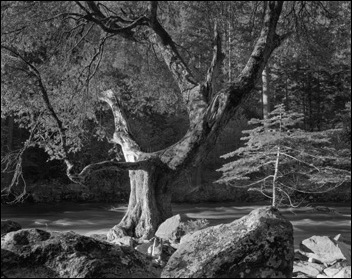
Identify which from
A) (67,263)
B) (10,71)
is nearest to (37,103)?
(10,71)

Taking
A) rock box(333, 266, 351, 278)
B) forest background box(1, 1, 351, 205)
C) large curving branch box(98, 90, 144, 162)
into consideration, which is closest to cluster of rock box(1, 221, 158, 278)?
rock box(333, 266, 351, 278)

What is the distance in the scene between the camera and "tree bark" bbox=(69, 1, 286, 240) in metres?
9.04

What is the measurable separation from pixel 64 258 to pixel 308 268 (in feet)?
20.6

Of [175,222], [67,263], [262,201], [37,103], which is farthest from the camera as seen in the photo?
[262,201]

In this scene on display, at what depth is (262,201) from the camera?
20672 mm

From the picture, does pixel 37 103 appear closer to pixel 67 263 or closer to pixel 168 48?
pixel 168 48

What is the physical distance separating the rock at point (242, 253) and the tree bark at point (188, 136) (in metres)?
6.42

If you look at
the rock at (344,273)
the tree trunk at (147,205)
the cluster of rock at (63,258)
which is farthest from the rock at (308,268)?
the cluster of rock at (63,258)

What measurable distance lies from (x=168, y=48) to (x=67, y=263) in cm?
872

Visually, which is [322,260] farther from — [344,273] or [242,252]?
[242,252]

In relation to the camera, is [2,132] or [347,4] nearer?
[347,4]

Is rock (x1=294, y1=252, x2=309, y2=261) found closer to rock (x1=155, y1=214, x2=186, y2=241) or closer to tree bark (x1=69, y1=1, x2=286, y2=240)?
rock (x1=155, y1=214, x2=186, y2=241)

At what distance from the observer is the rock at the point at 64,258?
2.15 meters

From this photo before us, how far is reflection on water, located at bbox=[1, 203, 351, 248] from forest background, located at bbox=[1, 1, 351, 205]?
134cm
